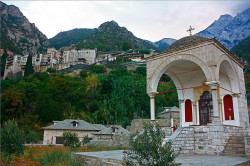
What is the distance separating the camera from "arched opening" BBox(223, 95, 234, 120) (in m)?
10.8

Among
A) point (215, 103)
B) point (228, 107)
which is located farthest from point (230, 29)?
point (215, 103)

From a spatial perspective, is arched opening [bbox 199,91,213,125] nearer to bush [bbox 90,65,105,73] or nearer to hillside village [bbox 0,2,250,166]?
hillside village [bbox 0,2,250,166]

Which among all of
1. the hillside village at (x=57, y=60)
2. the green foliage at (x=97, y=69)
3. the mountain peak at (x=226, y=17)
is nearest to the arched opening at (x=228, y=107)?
the green foliage at (x=97, y=69)

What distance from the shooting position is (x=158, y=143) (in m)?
3.76

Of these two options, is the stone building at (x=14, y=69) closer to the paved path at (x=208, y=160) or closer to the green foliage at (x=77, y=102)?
the green foliage at (x=77, y=102)

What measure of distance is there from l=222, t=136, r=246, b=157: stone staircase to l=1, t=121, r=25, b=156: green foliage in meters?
8.61

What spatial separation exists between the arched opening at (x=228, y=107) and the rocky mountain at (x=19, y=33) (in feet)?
333

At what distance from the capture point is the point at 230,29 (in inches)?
4072

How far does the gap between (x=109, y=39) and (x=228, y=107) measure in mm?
106546

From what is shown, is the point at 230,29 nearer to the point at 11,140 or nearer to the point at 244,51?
the point at 244,51

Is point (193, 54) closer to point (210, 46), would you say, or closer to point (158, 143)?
point (210, 46)

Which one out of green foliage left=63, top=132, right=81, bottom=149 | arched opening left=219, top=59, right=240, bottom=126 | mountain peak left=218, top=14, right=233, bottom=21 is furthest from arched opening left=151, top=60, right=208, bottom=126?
mountain peak left=218, top=14, right=233, bottom=21

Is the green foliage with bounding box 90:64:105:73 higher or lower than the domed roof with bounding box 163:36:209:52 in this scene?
higher

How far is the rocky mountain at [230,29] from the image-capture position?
3735 inches
